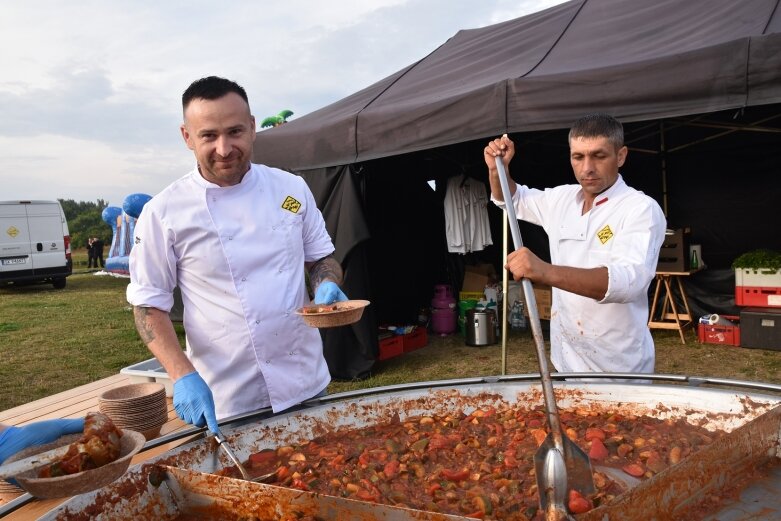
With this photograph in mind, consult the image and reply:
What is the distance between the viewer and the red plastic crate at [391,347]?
6.58m

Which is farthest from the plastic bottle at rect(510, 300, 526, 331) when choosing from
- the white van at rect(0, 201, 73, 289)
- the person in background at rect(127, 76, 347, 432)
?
the white van at rect(0, 201, 73, 289)

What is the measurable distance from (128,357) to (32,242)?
33.4 feet

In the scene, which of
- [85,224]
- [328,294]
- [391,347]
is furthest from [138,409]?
[85,224]

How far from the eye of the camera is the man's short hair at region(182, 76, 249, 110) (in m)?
1.76

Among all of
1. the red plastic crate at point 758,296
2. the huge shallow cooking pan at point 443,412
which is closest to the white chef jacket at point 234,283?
the huge shallow cooking pan at point 443,412

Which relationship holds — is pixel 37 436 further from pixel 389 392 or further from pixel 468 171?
pixel 468 171

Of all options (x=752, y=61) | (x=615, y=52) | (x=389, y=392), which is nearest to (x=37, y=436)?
(x=389, y=392)

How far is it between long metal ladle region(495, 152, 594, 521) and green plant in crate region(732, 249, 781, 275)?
5.81 metres

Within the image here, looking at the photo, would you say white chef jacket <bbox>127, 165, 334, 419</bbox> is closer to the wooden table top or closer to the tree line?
the wooden table top

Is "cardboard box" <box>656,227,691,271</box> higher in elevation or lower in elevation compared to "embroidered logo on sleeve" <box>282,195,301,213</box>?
lower

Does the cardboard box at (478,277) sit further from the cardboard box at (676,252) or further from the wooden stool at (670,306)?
the cardboard box at (676,252)

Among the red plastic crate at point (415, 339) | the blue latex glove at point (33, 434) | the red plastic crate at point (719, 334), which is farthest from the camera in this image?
the red plastic crate at point (415, 339)

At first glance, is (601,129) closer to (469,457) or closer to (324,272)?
(324,272)

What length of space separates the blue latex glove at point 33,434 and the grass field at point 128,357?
3.42 meters
